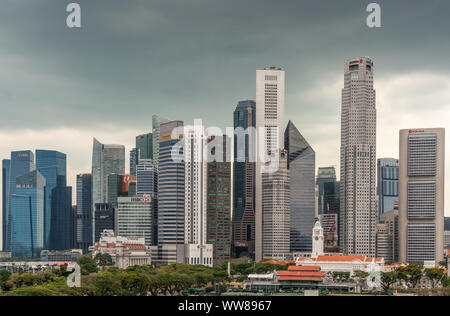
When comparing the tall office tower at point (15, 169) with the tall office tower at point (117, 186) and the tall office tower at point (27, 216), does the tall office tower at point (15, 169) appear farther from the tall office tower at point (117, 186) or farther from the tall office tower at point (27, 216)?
the tall office tower at point (117, 186)

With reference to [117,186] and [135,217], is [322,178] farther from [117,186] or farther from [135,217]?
[135,217]

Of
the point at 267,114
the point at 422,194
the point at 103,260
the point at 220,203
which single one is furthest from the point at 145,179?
the point at 422,194

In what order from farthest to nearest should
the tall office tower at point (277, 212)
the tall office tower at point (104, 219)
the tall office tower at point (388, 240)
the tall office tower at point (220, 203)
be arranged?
1. the tall office tower at point (104, 219)
2. the tall office tower at point (277, 212)
3. the tall office tower at point (388, 240)
4. the tall office tower at point (220, 203)

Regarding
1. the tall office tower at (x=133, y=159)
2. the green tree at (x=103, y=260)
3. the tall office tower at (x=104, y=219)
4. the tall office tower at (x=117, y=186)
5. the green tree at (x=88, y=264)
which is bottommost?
the green tree at (x=103, y=260)

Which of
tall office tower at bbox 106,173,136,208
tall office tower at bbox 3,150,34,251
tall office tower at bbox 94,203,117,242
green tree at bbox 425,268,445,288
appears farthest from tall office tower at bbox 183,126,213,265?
tall office tower at bbox 3,150,34,251

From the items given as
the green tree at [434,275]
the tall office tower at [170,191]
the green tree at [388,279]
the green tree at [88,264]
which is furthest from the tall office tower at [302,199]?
the green tree at [434,275]

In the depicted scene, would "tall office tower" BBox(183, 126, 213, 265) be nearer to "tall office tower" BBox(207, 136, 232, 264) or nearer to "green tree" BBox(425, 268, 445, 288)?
"tall office tower" BBox(207, 136, 232, 264)
